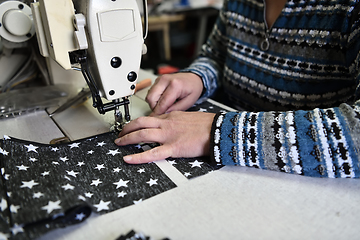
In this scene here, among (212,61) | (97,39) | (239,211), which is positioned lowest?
(239,211)

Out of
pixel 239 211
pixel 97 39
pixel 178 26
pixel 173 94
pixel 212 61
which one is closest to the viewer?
pixel 239 211

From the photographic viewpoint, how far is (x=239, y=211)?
542mm

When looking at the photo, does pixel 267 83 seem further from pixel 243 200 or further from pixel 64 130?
pixel 64 130

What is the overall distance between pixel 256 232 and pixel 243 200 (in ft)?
0.26

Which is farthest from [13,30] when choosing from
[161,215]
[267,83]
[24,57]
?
[267,83]

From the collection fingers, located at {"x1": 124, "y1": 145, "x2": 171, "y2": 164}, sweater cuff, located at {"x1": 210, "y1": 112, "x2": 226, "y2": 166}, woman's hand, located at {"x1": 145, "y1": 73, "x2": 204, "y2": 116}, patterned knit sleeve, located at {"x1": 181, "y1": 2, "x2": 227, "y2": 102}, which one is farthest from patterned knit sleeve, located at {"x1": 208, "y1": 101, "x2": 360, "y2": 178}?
patterned knit sleeve, located at {"x1": 181, "y1": 2, "x2": 227, "y2": 102}

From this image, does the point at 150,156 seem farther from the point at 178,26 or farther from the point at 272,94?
the point at 178,26

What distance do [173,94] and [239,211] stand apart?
47 centimetres

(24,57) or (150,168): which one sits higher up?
(24,57)

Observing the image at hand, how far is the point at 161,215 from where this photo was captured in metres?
0.53

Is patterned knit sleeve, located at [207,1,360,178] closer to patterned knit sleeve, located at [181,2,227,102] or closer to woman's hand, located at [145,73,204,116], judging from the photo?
woman's hand, located at [145,73,204,116]

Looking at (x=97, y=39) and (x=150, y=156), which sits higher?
(x=97, y=39)

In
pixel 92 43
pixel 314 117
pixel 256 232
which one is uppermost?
pixel 92 43

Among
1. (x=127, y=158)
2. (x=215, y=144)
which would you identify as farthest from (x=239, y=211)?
(x=127, y=158)
